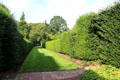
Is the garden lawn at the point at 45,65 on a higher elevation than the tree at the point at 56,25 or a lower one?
lower

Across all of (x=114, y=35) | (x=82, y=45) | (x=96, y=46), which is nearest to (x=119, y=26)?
(x=114, y=35)

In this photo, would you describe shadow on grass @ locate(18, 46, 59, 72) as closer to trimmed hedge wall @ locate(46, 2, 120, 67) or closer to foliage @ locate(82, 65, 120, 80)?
foliage @ locate(82, 65, 120, 80)

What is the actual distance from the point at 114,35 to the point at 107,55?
1.32 m

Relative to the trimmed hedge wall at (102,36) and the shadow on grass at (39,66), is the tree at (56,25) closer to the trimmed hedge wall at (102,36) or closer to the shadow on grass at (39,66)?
the shadow on grass at (39,66)

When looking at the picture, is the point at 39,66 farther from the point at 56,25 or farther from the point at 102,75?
the point at 56,25

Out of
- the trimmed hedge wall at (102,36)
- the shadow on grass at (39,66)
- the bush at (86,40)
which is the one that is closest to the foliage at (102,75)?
the trimmed hedge wall at (102,36)

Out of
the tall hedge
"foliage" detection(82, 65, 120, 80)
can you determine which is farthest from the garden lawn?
the tall hedge

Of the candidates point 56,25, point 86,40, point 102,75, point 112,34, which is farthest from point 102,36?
point 56,25

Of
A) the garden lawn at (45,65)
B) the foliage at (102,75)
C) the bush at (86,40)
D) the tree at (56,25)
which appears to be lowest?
the garden lawn at (45,65)

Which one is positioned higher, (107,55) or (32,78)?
(107,55)

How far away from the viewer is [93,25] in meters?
6.45

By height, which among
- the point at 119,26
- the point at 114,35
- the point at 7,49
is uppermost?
the point at 119,26

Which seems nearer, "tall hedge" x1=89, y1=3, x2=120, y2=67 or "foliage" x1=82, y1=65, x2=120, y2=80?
"foliage" x1=82, y1=65, x2=120, y2=80

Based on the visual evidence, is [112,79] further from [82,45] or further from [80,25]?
[80,25]
